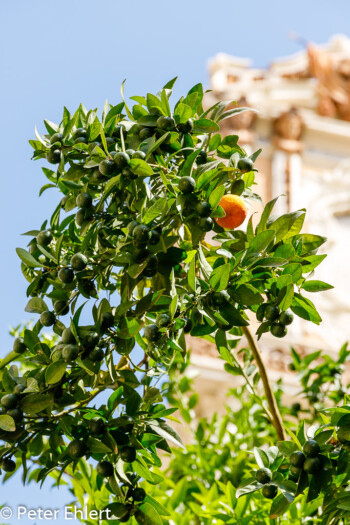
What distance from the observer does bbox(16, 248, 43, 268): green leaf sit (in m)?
1.33

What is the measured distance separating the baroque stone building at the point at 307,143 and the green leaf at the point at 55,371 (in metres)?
4.76

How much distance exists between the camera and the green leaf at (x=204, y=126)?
140 centimetres

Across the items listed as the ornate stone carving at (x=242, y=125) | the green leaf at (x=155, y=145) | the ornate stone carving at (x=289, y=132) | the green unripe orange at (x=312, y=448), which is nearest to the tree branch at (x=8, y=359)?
the green leaf at (x=155, y=145)

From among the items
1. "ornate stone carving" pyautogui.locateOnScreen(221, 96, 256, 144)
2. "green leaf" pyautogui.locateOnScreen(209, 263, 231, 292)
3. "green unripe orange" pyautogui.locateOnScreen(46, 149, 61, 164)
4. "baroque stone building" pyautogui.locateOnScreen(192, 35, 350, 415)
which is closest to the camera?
"green leaf" pyautogui.locateOnScreen(209, 263, 231, 292)

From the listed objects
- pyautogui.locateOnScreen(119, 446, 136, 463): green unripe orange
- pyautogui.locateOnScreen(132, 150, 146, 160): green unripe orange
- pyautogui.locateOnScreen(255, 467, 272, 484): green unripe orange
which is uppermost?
pyautogui.locateOnScreen(132, 150, 146, 160): green unripe orange

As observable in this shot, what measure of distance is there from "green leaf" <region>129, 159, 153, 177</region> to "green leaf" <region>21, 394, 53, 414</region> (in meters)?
0.39

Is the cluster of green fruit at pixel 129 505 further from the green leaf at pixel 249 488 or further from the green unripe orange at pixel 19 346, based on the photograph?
the green unripe orange at pixel 19 346

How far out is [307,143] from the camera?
7.62 metres

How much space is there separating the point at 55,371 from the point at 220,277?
0.30 m

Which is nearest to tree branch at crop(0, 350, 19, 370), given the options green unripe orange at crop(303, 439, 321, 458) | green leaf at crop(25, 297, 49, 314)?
green leaf at crop(25, 297, 49, 314)

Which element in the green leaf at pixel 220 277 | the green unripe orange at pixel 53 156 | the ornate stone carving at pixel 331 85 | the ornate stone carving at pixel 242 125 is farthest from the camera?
the ornate stone carving at pixel 331 85

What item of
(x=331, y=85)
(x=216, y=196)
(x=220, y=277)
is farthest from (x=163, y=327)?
(x=331, y=85)

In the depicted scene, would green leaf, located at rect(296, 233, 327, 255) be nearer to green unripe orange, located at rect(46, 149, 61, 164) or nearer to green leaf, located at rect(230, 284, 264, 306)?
green leaf, located at rect(230, 284, 264, 306)

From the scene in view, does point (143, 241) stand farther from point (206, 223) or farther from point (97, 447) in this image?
point (97, 447)
